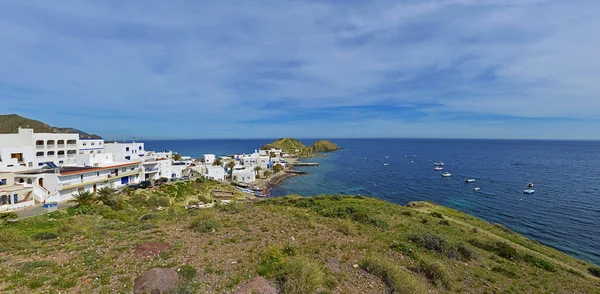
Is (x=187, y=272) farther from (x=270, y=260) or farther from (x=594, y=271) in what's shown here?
(x=594, y=271)

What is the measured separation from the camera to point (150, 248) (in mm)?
11344

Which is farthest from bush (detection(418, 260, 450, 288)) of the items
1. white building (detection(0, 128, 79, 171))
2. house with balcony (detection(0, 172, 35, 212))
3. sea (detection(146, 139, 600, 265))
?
white building (detection(0, 128, 79, 171))

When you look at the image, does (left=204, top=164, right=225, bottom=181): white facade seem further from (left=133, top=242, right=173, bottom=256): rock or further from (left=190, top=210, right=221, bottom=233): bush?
(left=133, top=242, right=173, bottom=256): rock

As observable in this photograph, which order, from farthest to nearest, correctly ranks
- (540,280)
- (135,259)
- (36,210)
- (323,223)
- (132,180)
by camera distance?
(132,180)
(36,210)
(323,223)
(540,280)
(135,259)

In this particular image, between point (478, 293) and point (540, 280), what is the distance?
5.43 m

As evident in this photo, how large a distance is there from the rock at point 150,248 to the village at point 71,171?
2663 centimetres

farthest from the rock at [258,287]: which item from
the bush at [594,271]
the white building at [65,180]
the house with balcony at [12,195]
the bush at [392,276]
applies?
the white building at [65,180]

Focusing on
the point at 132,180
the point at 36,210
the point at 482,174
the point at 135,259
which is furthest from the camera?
the point at 482,174

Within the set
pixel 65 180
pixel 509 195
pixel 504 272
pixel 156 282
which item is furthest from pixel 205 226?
pixel 509 195

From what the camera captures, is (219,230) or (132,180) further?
(132,180)

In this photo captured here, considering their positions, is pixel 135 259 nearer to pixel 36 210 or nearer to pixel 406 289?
pixel 406 289

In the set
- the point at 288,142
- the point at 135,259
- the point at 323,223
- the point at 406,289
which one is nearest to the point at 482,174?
the point at 323,223

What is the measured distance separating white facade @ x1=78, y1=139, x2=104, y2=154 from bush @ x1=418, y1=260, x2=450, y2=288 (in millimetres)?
67511

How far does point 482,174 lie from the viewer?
80.9 meters
